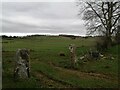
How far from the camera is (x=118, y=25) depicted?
160 ft

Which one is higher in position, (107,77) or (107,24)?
(107,24)

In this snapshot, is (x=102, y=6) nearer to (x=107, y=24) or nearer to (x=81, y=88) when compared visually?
(x=107, y=24)

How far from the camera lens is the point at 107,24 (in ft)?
160

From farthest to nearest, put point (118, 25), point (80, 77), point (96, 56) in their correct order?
point (118, 25) < point (96, 56) < point (80, 77)

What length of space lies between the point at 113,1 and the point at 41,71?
101 ft

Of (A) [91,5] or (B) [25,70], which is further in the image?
(A) [91,5]

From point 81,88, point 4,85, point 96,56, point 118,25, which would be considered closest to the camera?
point 4,85

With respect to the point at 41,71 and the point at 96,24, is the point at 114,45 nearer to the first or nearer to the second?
the point at 96,24

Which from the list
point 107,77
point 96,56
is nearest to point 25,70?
point 107,77

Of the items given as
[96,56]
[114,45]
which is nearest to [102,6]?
[114,45]

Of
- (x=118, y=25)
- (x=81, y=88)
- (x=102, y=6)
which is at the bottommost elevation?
(x=81, y=88)

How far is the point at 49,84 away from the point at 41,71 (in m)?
5.01

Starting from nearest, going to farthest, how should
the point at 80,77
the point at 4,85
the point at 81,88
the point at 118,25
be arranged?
the point at 4,85, the point at 81,88, the point at 80,77, the point at 118,25

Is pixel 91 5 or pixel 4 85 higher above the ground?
pixel 91 5
